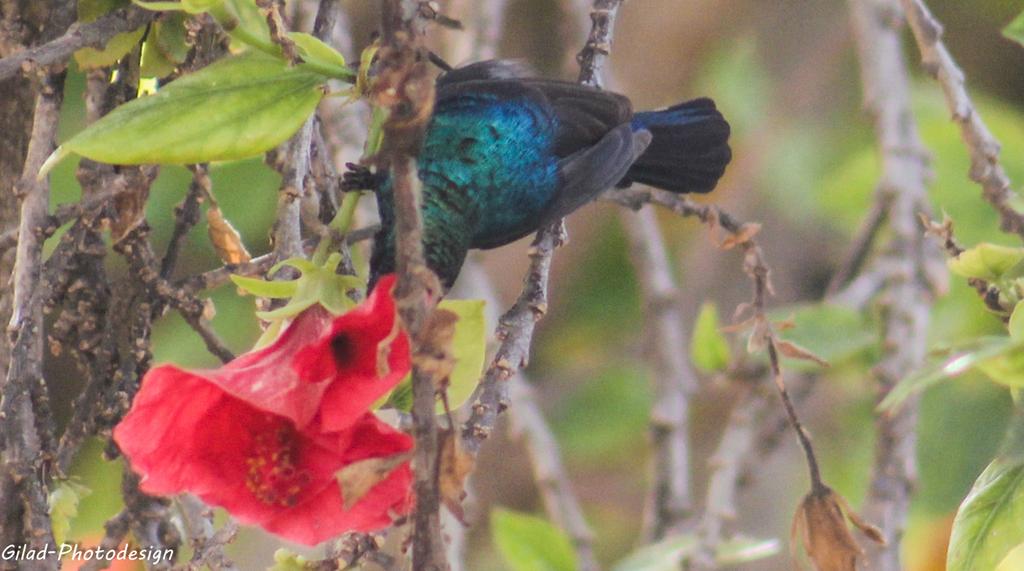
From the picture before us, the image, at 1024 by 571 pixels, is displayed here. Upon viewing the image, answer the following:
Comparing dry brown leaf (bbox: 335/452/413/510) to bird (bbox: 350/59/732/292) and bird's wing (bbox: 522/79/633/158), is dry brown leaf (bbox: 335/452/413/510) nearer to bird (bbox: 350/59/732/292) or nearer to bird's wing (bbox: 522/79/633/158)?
bird (bbox: 350/59/732/292)

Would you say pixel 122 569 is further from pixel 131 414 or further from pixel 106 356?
pixel 131 414

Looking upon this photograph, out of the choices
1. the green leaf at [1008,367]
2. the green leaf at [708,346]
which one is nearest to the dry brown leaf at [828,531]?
the green leaf at [1008,367]

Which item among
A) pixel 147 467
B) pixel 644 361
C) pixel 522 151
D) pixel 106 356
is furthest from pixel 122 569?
pixel 644 361

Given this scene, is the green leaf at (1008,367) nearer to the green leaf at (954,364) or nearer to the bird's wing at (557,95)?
the green leaf at (954,364)

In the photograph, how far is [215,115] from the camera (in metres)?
0.91

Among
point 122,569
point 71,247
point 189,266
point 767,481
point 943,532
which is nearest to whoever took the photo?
point 71,247

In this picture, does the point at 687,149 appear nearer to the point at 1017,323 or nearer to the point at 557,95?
the point at 557,95

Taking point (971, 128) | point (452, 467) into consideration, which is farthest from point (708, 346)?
point (452, 467)

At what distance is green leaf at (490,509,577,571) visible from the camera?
199 cm

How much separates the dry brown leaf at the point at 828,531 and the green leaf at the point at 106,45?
Answer: 662 mm

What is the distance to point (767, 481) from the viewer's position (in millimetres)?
3482

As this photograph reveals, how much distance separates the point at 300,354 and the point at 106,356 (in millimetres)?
396

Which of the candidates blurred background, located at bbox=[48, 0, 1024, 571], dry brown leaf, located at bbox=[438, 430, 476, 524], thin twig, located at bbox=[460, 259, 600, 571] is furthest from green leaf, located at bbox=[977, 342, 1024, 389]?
blurred background, located at bbox=[48, 0, 1024, 571]

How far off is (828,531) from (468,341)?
1.22 ft
